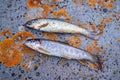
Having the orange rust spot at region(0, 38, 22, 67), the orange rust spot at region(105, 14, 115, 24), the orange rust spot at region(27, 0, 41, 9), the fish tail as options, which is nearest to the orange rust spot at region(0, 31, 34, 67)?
the orange rust spot at region(0, 38, 22, 67)

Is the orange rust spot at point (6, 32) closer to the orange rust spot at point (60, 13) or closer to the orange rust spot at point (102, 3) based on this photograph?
the orange rust spot at point (60, 13)

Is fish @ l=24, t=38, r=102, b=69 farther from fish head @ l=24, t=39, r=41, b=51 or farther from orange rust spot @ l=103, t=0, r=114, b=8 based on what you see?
orange rust spot @ l=103, t=0, r=114, b=8

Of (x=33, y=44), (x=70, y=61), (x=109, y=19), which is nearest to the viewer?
(x=33, y=44)

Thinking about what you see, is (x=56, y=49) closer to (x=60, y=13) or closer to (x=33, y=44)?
(x=33, y=44)

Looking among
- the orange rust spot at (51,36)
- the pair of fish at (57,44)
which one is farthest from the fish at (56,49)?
the orange rust spot at (51,36)

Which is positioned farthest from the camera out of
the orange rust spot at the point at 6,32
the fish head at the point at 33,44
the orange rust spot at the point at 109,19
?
the orange rust spot at the point at 109,19

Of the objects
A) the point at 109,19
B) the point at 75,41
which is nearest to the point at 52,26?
the point at 75,41

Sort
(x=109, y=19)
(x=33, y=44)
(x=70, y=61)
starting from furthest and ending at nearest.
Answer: (x=109, y=19) < (x=70, y=61) < (x=33, y=44)

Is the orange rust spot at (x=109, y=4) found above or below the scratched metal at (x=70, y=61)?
above
